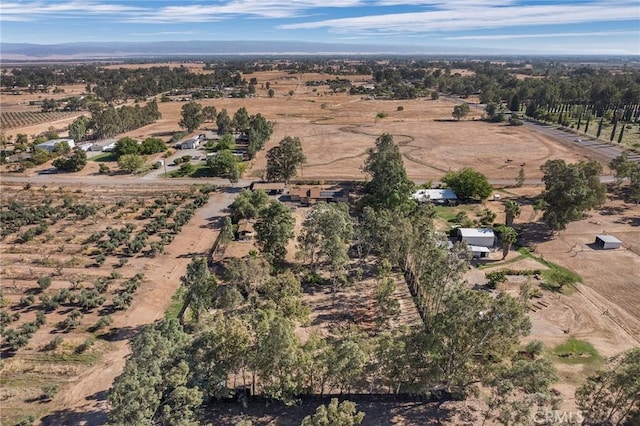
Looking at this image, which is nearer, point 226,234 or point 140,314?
point 140,314

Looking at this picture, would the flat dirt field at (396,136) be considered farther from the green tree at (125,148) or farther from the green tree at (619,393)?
the green tree at (619,393)

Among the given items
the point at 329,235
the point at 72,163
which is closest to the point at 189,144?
the point at 72,163

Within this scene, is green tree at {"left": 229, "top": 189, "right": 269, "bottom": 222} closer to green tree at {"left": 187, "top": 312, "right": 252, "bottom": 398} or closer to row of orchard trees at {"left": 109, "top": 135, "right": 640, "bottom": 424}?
row of orchard trees at {"left": 109, "top": 135, "right": 640, "bottom": 424}

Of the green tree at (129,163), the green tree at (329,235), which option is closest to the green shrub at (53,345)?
the green tree at (329,235)

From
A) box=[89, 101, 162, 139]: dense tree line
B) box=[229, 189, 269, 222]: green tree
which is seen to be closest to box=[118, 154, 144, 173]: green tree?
box=[89, 101, 162, 139]: dense tree line

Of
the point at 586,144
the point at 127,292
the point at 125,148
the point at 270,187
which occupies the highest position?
the point at 125,148

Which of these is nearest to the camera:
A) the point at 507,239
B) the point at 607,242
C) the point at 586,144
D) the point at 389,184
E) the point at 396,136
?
the point at 507,239

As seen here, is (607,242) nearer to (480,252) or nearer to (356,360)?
(480,252)
